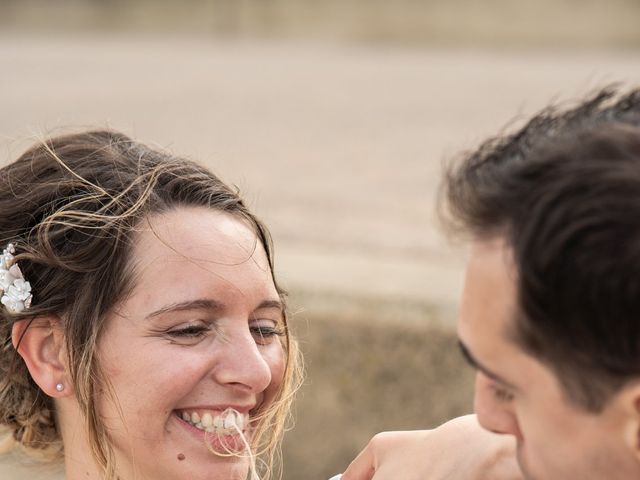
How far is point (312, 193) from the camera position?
30.5 feet

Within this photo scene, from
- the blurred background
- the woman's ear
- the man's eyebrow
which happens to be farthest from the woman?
the woman's ear

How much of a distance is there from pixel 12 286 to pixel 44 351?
0.15 m

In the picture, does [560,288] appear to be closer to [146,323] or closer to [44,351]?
[146,323]

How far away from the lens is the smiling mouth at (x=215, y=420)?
7.28ft

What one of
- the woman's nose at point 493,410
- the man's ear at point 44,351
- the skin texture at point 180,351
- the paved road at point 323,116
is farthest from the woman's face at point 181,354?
the paved road at point 323,116

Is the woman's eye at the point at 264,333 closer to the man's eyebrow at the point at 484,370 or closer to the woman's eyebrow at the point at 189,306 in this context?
the woman's eyebrow at the point at 189,306

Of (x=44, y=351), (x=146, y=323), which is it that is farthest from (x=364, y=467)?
(x=44, y=351)

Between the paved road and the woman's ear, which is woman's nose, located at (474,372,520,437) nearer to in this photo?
the woman's ear

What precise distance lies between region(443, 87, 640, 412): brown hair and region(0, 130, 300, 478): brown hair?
0.94 meters

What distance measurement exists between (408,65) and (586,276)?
17251 mm

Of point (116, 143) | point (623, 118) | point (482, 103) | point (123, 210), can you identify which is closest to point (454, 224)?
point (623, 118)

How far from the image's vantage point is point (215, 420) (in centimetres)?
222

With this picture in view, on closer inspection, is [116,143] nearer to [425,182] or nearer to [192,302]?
[192,302]

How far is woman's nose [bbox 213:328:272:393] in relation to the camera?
7.29 ft
